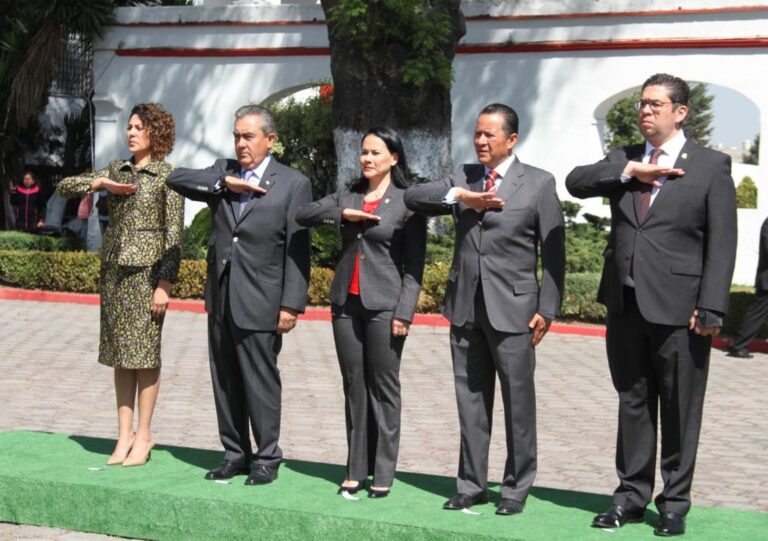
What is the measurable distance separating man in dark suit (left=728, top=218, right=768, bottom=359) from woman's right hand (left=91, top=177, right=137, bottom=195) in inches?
347

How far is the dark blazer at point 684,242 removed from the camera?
5.84 m

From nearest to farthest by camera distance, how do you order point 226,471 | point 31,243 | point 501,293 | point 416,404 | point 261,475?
point 501,293
point 261,475
point 226,471
point 416,404
point 31,243

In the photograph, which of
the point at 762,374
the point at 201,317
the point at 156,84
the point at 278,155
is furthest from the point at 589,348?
the point at 156,84

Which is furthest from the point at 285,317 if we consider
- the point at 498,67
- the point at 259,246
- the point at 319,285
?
the point at 498,67

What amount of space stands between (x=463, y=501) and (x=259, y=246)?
1.66 m

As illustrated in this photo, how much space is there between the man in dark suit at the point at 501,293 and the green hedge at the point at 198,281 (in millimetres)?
9032

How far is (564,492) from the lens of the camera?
671cm

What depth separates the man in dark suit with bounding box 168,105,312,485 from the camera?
678cm

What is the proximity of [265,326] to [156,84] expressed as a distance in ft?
51.6

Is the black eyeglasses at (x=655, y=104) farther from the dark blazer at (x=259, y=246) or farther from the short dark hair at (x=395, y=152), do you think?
the dark blazer at (x=259, y=246)

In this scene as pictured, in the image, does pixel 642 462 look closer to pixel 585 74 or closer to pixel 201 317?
pixel 201 317

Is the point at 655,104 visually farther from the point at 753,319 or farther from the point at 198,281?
Answer: the point at 198,281

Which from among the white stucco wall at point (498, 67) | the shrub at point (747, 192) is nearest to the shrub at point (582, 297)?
the white stucco wall at point (498, 67)

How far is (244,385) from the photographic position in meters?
6.88
